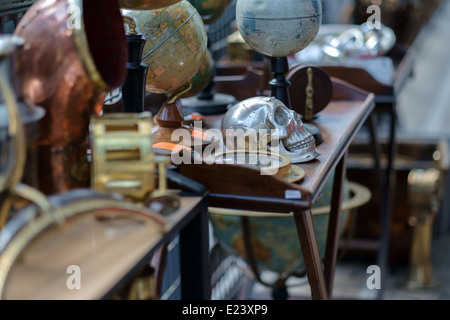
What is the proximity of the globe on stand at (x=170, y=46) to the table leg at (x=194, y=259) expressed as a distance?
30cm

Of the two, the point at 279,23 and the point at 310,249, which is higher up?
the point at 279,23

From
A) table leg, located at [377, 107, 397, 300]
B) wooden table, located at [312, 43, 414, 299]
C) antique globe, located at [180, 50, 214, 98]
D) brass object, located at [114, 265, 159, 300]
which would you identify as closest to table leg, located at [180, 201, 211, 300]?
brass object, located at [114, 265, 159, 300]

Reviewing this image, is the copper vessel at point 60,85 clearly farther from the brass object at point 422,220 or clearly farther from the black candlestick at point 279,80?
the brass object at point 422,220

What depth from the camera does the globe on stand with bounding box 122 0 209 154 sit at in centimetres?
139

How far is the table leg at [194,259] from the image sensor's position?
1080 mm

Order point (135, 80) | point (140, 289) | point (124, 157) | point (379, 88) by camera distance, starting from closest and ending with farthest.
→ point (124, 157)
point (140, 289)
point (135, 80)
point (379, 88)

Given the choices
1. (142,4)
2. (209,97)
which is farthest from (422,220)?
(142,4)

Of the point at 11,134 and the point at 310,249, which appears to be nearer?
the point at 11,134

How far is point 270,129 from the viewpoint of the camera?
1300mm

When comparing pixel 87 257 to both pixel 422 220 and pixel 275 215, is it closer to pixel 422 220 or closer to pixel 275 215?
Answer: pixel 275 215

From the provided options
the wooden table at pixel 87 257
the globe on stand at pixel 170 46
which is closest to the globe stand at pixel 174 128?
the globe on stand at pixel 170 46

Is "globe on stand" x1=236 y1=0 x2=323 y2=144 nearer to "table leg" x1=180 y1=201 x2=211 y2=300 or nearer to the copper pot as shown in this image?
the copper pot

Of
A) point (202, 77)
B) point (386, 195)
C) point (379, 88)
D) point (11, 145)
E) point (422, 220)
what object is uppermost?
point (11, 145)

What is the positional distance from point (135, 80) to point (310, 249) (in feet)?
1.65
